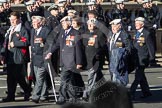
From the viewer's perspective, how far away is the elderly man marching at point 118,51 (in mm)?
11031

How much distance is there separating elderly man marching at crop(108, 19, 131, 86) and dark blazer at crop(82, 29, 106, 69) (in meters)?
0.21

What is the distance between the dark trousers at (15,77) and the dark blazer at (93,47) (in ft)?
4.73

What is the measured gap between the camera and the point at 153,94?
43.4 feet

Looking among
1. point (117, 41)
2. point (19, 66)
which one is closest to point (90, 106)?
point (117, 41)

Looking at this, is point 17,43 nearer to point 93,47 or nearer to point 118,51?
point 93,47

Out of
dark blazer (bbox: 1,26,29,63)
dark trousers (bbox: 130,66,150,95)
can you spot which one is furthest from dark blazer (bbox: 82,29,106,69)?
dark trousers (bbox: 130,66,150,95)

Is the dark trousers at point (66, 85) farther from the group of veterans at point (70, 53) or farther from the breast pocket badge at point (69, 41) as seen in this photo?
the breast pocket badge at point (69, 41)

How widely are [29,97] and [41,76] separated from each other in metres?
0.79

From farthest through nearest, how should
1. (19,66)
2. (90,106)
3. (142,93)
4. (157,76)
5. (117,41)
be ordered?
(157,76), (142,93), (19,66), (117,41), (90,106)

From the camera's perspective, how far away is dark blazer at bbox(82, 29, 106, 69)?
1150 centimetres

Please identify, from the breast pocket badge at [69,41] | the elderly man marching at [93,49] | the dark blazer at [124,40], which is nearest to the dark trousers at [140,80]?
the elderly man marching at [93,49]

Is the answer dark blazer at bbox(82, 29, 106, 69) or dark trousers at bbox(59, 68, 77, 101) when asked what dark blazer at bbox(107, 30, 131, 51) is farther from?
dark trousers at bbox(59, 68, 77, 101)

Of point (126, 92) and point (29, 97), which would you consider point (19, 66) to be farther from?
point (126, 92)

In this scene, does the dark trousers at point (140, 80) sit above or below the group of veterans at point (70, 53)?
below
